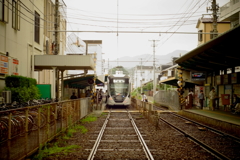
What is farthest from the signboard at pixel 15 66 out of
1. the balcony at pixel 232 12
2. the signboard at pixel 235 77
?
the balcony at pixel 232 12

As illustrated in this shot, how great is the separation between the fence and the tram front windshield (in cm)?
1635

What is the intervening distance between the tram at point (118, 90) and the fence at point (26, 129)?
1623cm

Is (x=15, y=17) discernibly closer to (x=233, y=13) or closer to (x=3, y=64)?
(x=3, y=64)

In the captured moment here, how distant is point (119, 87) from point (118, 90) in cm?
32

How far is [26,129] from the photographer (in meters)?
5.93

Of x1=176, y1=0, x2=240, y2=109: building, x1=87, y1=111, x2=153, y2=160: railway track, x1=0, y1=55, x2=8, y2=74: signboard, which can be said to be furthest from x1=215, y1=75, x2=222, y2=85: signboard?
Result: x1=0, y1=55, x2=8, y2=74: signboard

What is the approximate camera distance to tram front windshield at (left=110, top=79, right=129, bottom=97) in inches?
1013

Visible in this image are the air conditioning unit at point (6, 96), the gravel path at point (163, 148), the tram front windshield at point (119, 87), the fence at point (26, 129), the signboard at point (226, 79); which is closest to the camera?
the fence at point (26, 129)

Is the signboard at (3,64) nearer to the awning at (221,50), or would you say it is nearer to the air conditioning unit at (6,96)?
the air conditioning unit at (6,96)

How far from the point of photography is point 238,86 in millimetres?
15727

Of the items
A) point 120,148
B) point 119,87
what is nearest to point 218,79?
point 119,87

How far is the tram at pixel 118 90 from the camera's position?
25609mm

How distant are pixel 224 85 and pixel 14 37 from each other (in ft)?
47.0

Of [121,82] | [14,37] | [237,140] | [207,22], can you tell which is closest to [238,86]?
[237,140]
